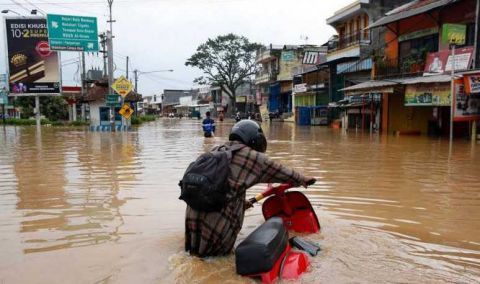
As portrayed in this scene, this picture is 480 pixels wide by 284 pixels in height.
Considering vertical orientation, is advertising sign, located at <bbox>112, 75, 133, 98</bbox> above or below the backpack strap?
above

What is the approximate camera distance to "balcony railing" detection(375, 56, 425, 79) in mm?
21306

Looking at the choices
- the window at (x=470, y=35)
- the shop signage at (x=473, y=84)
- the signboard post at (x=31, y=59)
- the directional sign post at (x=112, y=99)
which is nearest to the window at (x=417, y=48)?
the window at (x=470, y=35)

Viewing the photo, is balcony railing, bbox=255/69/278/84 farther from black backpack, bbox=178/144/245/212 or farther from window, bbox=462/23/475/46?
black backpack, bbox=178/144/245/212

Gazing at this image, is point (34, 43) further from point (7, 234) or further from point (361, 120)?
point (7, 234)

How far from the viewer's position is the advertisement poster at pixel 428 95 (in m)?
18.1

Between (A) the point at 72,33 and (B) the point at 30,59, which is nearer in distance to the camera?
(A) the point at 72,33

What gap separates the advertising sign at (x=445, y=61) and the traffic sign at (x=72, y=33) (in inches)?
742

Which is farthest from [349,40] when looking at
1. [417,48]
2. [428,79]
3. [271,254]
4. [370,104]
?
[271,254]

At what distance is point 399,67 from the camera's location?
901 inches

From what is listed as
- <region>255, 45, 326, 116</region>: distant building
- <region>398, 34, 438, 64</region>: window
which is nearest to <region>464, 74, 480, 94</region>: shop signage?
<region>398, 34, 438, 64</region>: window

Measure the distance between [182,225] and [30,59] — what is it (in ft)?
120

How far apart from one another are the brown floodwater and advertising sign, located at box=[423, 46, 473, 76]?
8087mm

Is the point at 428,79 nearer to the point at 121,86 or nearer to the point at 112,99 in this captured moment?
the point at 121,86

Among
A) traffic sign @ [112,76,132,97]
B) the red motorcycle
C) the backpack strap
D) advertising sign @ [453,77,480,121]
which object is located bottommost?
the red motorcycle
